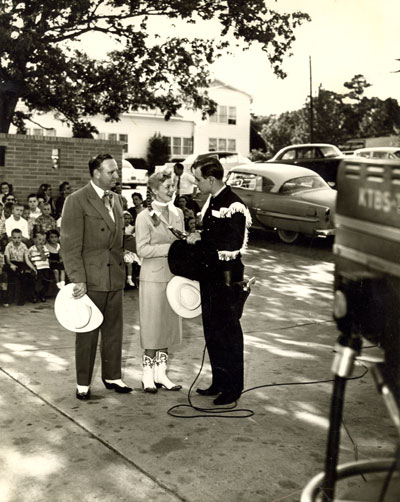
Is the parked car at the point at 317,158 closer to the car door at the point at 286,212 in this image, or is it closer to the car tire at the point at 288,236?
the car door at the point at 286,212

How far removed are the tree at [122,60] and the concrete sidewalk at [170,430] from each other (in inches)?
460

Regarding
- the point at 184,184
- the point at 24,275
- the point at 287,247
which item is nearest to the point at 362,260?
the point at 24,275

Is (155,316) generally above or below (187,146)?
below

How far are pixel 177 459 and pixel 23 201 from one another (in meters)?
10.8

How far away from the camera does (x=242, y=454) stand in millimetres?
4645

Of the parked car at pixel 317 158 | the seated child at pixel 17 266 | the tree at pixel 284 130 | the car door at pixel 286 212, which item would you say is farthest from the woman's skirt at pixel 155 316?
the tree at pixel 284 130

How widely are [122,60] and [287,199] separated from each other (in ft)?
22.8

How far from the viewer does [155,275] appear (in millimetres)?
5938

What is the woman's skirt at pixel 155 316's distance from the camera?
5.93m

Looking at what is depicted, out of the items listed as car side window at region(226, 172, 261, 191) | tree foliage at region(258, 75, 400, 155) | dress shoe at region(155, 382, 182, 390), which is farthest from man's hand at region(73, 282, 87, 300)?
tree foliage at region(258, 75, 400, 155)

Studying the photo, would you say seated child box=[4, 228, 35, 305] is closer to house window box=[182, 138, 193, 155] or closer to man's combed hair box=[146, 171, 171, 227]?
man's combed hair box=[146, 171, 171, 227]

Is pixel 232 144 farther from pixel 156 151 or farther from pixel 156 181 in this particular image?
pixel 156 181

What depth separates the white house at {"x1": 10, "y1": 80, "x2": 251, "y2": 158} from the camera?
4122 cm

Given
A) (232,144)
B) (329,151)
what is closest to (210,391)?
(329,151)
